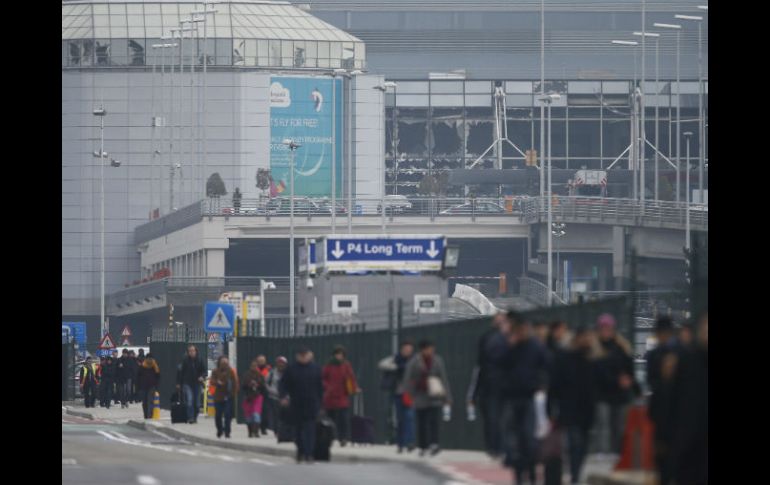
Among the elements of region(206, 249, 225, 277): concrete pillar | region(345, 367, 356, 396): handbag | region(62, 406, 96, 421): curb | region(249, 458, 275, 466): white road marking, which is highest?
region(206, 249, 225, 277): concrete pillar

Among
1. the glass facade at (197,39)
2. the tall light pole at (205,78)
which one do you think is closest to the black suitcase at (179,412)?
the tall light pole at (205,78)

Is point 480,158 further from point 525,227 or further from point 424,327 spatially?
point 424,327

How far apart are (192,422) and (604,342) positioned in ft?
113

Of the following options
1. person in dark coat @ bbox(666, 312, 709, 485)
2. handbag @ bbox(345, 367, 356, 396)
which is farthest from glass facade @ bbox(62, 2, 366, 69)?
person in dark coat @ bbox(666, 312, 709, 485)

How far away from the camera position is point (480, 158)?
16788 centimetres

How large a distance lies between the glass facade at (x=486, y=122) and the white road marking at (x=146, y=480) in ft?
454

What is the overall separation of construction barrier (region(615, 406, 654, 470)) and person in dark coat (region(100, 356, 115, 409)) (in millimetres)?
51596

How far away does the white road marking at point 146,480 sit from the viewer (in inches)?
1112

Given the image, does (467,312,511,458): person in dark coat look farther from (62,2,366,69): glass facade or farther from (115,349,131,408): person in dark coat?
(62,2,366,69): glass facade

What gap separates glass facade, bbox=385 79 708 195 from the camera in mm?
168875

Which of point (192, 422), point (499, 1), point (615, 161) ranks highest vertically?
point (499, 1)

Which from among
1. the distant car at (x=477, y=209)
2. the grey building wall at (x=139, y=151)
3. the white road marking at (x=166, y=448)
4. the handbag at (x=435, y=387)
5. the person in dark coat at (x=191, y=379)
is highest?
the grey building wall at (x=139, y=151)

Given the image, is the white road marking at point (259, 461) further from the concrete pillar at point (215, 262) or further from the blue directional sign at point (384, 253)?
the concrete pillar at point (215, 262)
